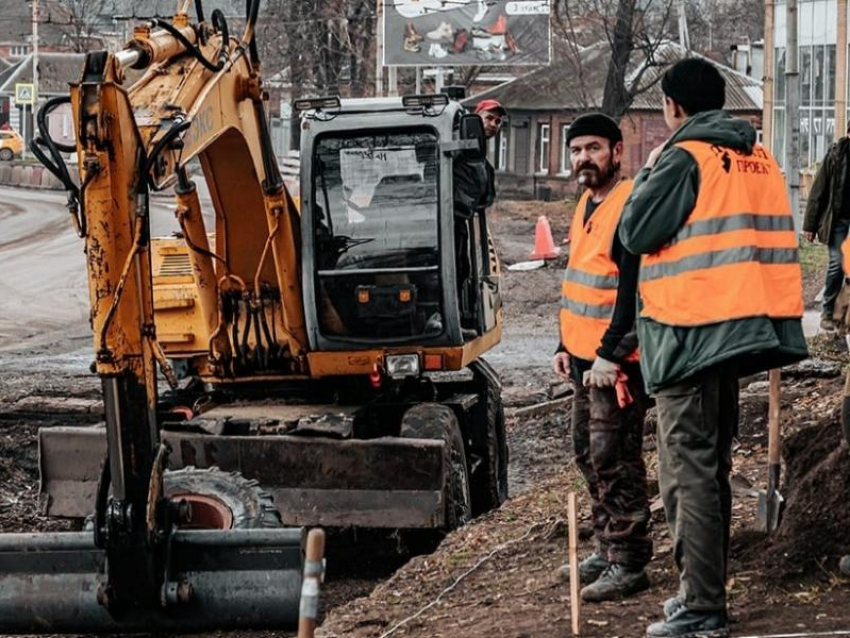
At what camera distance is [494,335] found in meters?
12.8

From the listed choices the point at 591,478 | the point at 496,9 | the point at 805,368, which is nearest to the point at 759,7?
the point at 496,9

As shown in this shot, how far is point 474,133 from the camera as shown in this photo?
433 inches

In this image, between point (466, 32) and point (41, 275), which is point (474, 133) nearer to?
point (41, 275)

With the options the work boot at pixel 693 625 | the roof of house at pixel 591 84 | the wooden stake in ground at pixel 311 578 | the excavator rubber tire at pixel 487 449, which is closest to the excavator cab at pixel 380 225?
the excavator rubber tire at pixel 487 449

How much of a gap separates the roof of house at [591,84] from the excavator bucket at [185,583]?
45.9 metres

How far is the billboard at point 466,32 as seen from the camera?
4119 cm

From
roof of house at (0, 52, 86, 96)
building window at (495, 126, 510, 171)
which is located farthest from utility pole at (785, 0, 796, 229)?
roof of house at (0, 52, 86, 96)

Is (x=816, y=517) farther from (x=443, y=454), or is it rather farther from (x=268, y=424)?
(x=268, y=424)

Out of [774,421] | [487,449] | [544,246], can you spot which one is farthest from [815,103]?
[774,421]

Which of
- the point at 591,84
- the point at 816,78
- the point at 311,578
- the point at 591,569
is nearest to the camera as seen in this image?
the point at 311,578

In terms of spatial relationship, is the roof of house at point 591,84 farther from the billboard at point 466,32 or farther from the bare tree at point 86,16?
the bare tree at point 86,16

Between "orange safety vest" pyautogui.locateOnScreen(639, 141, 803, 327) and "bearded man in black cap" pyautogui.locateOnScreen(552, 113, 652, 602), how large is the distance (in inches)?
24.9

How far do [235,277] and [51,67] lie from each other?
7749 cm

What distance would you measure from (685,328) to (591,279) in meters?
1.28
